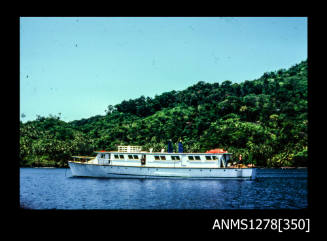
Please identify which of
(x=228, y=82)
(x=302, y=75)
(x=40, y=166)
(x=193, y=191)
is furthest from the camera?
(x=228, y=82)

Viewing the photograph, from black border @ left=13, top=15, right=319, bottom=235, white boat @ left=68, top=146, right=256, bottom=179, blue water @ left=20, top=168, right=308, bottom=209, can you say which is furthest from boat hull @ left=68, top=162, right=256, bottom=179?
black border @ left=13, top=15, right=319, bottom=235

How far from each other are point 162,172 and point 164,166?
26.7 inches

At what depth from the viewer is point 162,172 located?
133ft

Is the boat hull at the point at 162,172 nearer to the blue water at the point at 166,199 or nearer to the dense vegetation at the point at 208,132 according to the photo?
the blue water at the point at 166,199

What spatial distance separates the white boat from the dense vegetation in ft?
104

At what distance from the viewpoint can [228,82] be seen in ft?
429

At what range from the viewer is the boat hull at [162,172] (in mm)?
39344

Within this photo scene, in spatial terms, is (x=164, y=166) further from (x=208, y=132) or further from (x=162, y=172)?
(x=208, y=132)

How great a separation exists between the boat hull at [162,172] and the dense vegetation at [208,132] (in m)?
31.3
